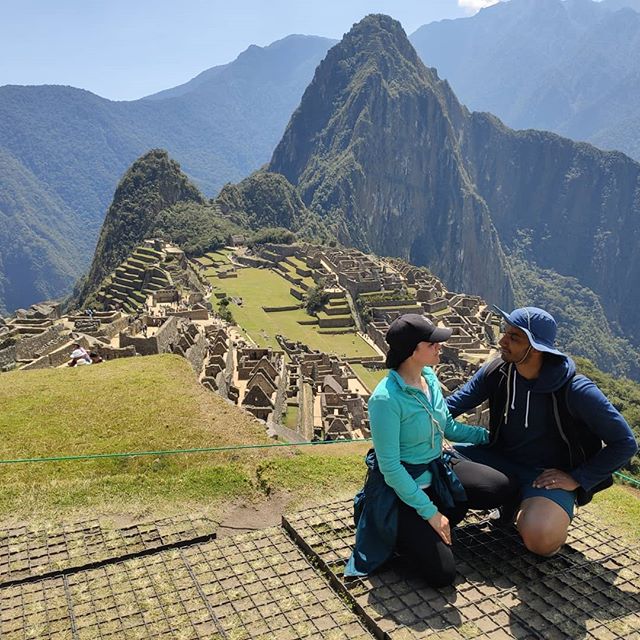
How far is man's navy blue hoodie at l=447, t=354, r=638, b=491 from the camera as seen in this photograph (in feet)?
12.3

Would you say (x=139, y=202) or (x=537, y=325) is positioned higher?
(x=537, y=325)

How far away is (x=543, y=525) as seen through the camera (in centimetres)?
384

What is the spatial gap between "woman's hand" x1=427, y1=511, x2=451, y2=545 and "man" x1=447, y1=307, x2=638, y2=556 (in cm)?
52

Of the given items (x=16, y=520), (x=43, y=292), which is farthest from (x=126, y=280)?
(x=43, y=292)

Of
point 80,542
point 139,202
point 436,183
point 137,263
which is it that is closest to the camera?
point 80,542

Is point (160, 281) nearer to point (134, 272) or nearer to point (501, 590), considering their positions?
point (134, 272)

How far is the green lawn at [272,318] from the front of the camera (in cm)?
3750

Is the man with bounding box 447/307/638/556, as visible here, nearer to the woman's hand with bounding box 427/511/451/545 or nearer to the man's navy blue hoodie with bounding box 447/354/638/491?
the man's navy blue hoodie with bounding box 447/354/638/491

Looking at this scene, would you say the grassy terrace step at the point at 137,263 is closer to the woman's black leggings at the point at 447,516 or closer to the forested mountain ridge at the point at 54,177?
the woman's black leggings at the point at 447,516

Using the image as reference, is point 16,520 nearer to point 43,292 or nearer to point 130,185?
point 130,185

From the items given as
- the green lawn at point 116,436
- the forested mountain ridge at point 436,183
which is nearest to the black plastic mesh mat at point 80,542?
the green lawn at point 116,436

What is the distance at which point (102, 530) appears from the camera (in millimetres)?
4492

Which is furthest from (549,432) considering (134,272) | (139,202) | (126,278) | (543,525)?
(139,202)

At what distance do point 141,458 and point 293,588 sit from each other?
268cm
